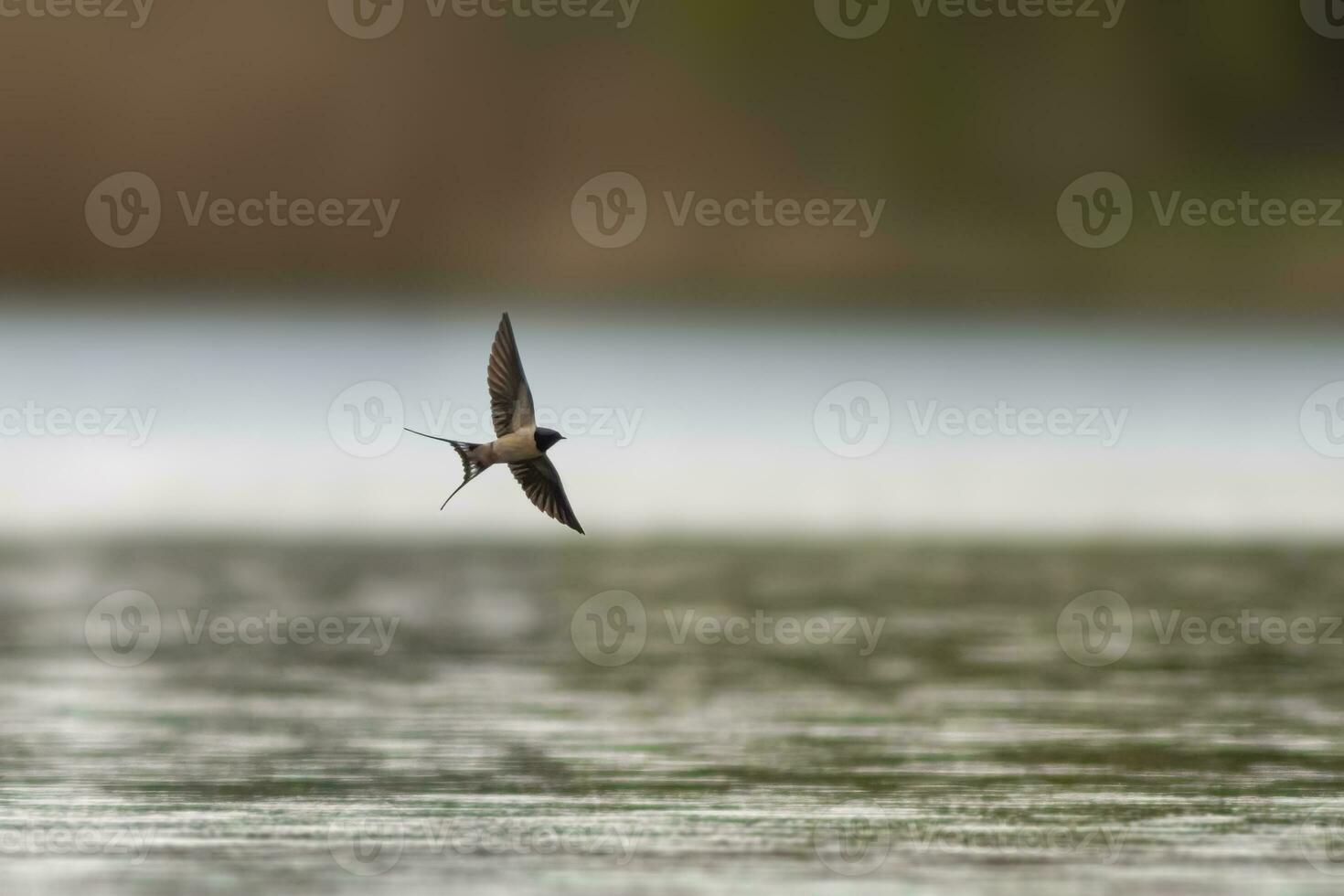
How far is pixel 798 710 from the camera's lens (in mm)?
18109

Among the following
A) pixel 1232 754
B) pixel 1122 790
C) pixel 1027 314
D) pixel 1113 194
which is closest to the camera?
pixel 1122 790

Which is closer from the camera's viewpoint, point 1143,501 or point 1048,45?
point 1143,501

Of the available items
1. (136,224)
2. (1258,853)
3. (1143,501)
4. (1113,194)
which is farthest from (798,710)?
(1113,194)

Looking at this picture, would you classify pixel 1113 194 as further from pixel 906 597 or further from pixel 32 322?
pixel 906 597

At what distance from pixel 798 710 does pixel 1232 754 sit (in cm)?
349
